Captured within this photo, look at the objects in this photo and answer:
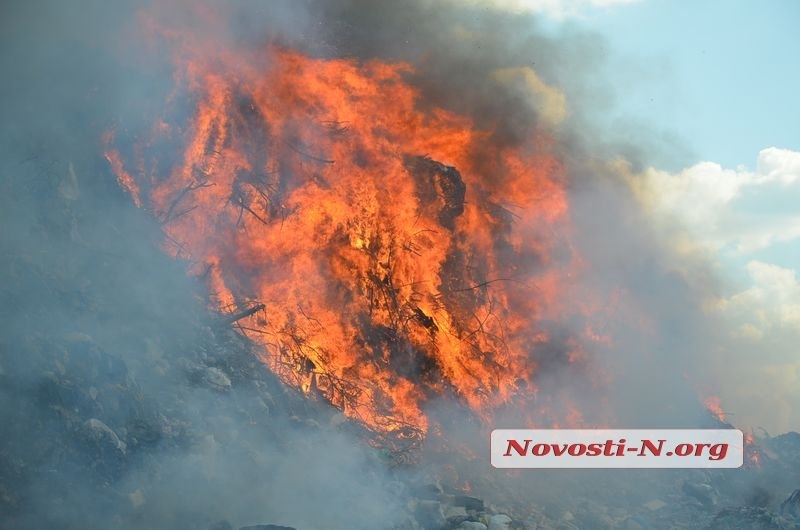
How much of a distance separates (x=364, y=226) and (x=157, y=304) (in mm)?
5735

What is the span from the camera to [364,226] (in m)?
15.6

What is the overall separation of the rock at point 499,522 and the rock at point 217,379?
Answer: 580cm

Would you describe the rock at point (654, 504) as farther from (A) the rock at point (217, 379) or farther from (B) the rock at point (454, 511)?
(A) the rock at point (217, 379)

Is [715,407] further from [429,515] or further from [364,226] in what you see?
[364,226]

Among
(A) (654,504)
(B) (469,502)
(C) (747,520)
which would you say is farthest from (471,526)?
(C) (747,520)

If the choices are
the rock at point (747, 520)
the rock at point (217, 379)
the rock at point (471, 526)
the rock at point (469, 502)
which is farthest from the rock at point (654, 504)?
the rock at point (217, 379)

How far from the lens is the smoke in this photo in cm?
865

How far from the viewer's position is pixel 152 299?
12.1 metres

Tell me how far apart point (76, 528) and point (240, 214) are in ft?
27.5

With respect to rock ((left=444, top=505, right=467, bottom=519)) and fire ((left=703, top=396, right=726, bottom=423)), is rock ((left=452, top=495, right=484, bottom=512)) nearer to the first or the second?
rock ((left=444, top=505, right=467, bottom=519))

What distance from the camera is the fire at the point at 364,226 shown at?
1409cm

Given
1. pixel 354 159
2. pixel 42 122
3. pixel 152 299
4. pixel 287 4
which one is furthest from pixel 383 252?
pixel 42 122

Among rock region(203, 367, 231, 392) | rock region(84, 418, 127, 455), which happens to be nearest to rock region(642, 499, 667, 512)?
rock region(203, 367, 231, 392)

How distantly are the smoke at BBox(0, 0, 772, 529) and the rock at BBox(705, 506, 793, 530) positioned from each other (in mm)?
4485
